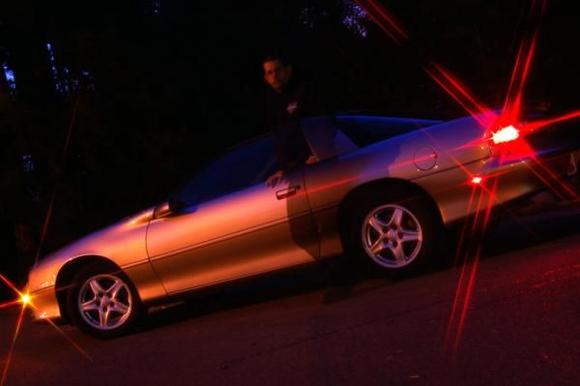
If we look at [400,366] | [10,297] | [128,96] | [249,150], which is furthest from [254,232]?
[10,297]

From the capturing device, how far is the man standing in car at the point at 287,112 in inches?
230

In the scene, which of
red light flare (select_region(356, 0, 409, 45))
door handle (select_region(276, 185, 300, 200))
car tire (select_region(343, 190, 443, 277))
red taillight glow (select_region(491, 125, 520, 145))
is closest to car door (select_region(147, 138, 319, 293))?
door handle (select_region(276, 185, 300, 200))

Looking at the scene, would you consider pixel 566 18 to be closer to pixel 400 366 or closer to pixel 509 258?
pixel 509 258

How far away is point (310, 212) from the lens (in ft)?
18.5

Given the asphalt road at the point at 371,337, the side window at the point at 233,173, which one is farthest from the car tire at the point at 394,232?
the side window at the point at 233,173

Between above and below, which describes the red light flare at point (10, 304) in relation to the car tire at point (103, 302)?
above

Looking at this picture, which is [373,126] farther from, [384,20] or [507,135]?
[384,20]

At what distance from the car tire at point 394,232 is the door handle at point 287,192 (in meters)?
0.45

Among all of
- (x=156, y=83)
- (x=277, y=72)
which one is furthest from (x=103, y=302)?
(x=156, y=83)

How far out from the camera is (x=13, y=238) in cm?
1177

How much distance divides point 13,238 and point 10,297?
1.14 metres

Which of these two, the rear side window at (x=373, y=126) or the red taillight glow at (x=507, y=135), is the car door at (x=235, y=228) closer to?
the rear side window at (x=373, y=126)

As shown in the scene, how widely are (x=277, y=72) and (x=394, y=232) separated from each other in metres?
1.56

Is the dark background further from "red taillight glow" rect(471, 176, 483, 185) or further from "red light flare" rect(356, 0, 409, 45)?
"red taillight glow" rect(471, 176, 483, 185)
